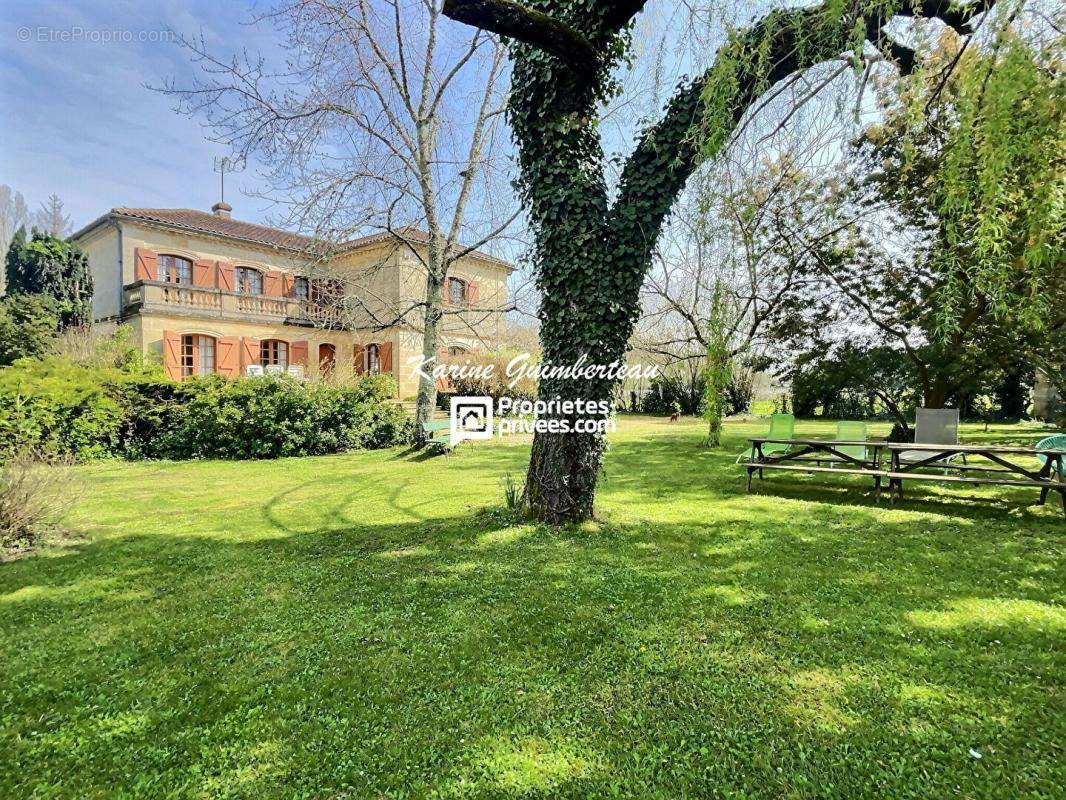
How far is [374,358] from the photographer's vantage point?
21.2m

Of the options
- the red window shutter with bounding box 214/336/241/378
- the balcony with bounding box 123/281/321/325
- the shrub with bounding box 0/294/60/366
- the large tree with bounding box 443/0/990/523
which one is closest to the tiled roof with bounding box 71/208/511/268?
the balcony with bounding box 123/281/321/325

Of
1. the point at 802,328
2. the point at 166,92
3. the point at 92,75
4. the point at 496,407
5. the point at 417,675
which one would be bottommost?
the point at 417,675

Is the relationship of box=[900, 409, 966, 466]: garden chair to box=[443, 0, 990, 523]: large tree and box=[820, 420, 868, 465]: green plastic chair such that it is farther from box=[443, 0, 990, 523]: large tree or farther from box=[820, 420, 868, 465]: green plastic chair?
box=[443, 0, 990, 523]: large tree

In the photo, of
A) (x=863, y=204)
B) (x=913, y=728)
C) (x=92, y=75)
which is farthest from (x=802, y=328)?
(x=92, y=75)

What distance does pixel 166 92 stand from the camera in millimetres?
6828

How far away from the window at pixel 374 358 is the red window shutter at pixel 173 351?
6.71m

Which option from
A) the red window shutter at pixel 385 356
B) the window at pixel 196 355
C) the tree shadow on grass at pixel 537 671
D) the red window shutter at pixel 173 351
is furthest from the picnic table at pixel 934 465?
the window at pixel 196 355

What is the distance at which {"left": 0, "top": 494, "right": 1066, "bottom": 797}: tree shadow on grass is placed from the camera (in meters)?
1.88

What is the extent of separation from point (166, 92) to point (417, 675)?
8556 mm

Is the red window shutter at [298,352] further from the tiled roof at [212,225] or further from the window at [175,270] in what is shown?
the window at [175,270]

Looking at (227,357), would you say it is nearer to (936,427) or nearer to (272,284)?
(272,284)

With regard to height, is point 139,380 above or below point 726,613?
above

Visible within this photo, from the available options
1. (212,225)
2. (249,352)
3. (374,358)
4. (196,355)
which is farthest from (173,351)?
(374,358)

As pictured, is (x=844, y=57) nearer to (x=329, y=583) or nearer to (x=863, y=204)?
(x=329, y=583)
